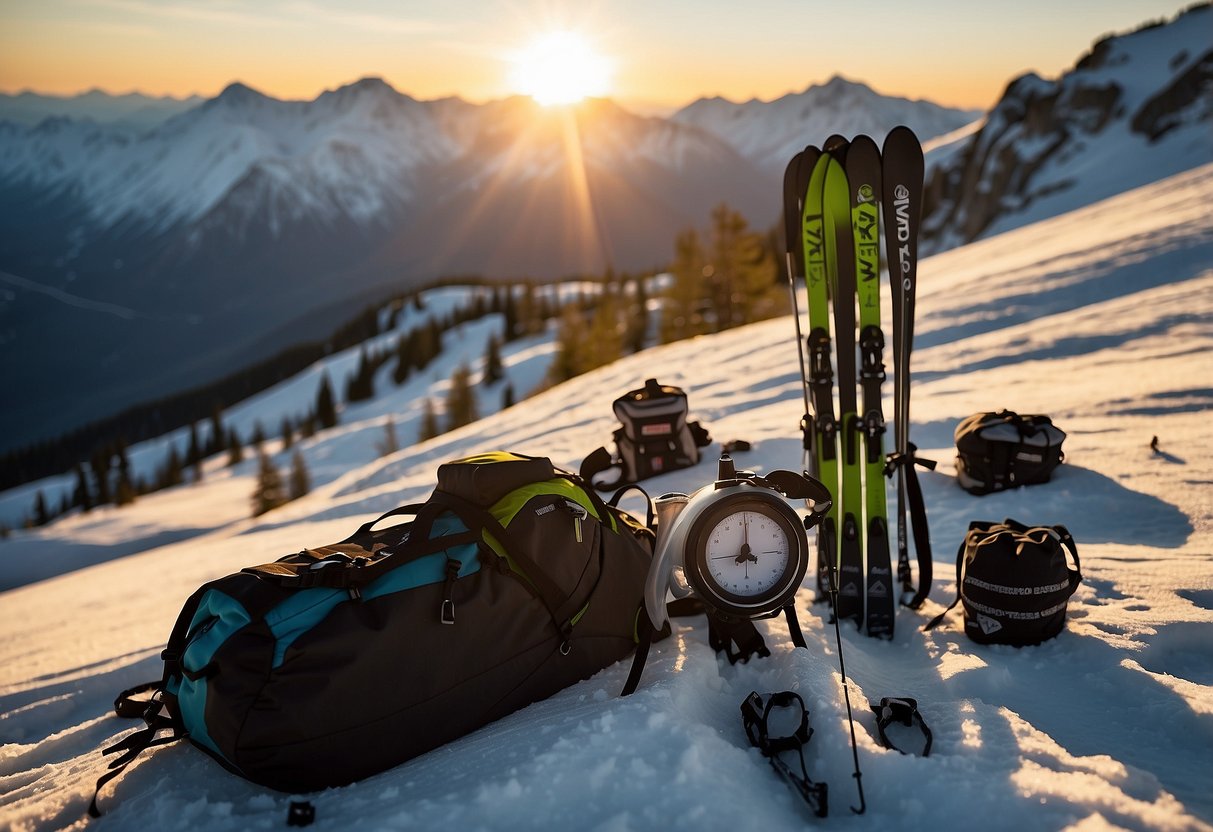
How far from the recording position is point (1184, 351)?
24.5 feet

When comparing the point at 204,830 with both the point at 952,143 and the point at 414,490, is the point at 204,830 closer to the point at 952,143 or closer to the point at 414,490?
the point at 414,490

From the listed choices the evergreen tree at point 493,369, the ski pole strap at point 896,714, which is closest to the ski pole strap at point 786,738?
the ski pole strap at point 896,714

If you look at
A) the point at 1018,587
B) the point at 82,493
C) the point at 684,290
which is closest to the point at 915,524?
the point at 1018,587

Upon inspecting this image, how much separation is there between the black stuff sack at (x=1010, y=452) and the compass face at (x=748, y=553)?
10.8 feet

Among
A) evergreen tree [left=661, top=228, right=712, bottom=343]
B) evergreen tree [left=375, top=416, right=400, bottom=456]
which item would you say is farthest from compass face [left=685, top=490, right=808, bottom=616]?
evergreen tree [left=375, top=416, right=400, bottom=456]

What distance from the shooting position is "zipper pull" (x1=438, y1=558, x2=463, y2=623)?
2.60m

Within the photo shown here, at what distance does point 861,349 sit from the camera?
3.70 meters

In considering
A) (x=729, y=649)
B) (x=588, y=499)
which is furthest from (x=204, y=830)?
(x=729, y=649)

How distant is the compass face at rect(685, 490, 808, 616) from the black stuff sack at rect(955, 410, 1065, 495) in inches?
128

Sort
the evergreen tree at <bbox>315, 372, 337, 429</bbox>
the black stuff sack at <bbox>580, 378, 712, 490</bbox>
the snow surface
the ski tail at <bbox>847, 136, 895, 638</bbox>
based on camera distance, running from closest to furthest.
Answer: the snow surface → the ski tail at <bbox>847, 136, 895, 638</bbox> → the black stuff sack at <bbox>580, 378, 712, 490</bbox> → the evergreen tree at <bbox>315, 372, 337, 429</bbox>

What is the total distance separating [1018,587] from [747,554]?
1.37 metres

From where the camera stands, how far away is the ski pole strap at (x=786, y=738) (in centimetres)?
220

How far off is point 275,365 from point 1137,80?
12202 cm

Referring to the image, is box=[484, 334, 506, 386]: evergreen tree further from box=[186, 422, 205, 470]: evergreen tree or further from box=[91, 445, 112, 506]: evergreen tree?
box=[186, 422, 205, 470]: evergreen tree
